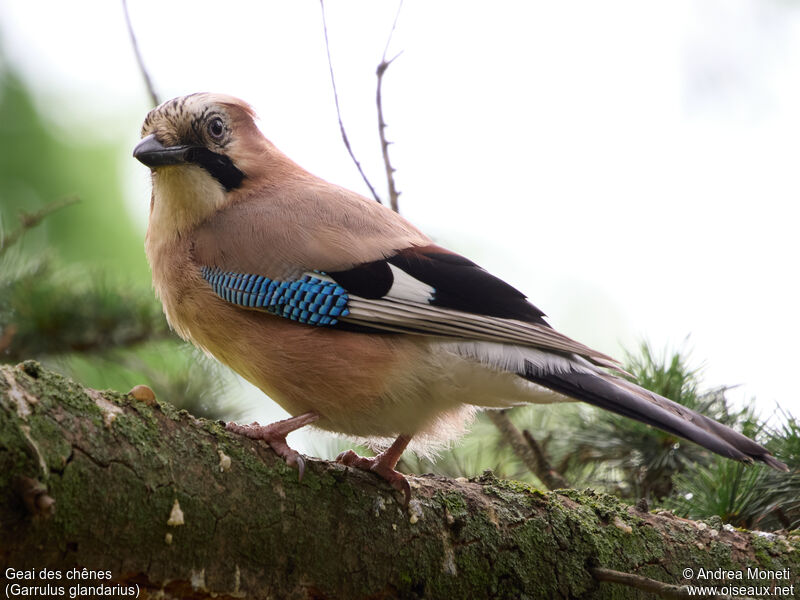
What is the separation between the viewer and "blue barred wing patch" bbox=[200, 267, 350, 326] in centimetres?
345

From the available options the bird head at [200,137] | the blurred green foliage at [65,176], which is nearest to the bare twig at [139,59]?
the bird head at [200,137]

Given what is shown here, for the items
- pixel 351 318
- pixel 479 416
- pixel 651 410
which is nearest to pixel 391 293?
pixel 351 318

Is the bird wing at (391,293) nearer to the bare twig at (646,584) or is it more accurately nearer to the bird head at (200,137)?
the bird head at (200,137)

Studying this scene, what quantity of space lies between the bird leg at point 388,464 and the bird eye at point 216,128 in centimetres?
169

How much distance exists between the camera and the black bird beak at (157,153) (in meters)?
3.76

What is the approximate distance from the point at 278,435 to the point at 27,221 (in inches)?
74.3

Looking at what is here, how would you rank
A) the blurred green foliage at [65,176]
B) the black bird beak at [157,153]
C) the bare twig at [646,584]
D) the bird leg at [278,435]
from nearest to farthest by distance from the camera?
the bare twig at [646,584] → the bird leg at [278,435] → the black bird beak at [157,153] → the blurred green foliage at [65,176]

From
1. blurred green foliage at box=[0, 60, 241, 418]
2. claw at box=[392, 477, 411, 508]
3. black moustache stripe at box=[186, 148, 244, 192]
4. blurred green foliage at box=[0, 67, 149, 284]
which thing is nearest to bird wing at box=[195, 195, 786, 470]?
black moustache stripe at box=[186, 148, 244, 192]

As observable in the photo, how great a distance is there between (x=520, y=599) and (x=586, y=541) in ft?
1.14

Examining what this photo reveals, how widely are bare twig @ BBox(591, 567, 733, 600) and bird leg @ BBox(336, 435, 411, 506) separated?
735 millimetres

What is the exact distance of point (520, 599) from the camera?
2.99 m

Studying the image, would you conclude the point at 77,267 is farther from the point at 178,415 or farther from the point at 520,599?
the point at 520,599

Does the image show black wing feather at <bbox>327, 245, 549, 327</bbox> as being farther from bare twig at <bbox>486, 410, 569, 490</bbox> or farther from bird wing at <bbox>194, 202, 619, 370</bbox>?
bare twig at <bbox>486, 410, 569, 490</bbox>

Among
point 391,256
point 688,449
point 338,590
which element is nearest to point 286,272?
point 391,256
